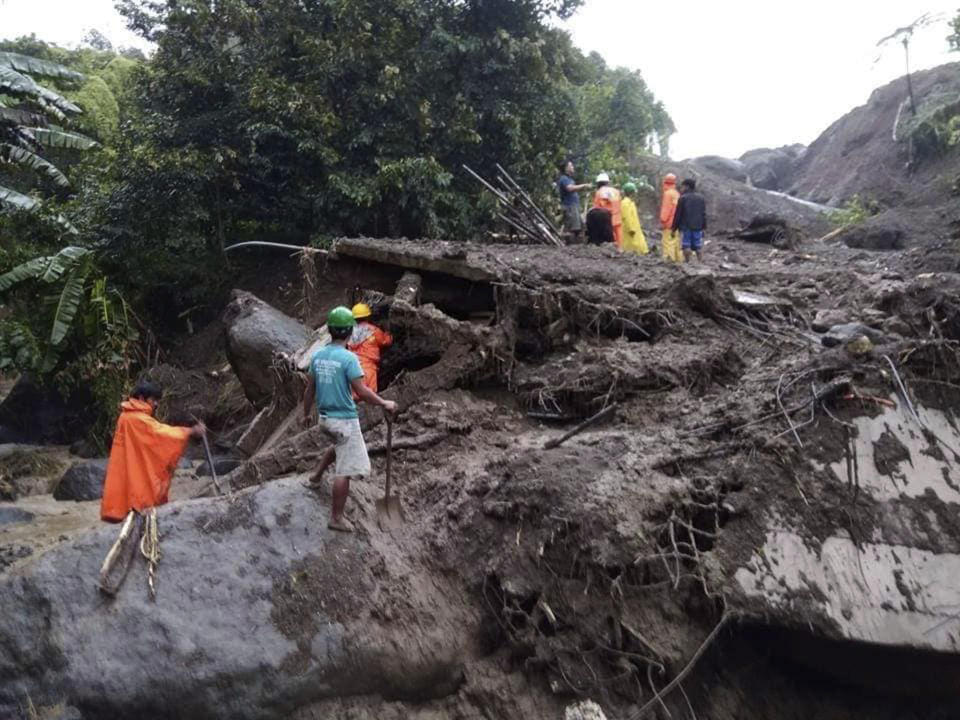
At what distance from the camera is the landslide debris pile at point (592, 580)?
509cm

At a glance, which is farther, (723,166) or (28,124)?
(723,166)

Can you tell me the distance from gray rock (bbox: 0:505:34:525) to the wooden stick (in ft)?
23.6

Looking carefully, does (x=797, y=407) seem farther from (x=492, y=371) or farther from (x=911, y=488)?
(x=492, y=371)

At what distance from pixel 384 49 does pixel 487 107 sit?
1.87 meters

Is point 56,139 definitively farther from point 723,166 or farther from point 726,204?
point 723,166

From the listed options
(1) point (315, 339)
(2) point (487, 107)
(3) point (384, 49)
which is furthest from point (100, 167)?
(1) point (315, 339)

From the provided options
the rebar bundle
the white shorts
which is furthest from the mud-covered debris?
the white shorts

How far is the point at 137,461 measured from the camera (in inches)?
258

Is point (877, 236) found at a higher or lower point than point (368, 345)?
higher

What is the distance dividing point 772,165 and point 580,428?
106 ft

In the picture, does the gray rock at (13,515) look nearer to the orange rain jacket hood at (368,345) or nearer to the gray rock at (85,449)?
the gray rock at (85,449)

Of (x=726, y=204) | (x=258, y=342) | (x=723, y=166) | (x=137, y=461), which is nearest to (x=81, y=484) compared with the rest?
(x=258, y=342)

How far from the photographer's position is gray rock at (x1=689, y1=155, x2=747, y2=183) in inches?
1313

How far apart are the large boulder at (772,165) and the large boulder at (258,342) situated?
92.1ft
